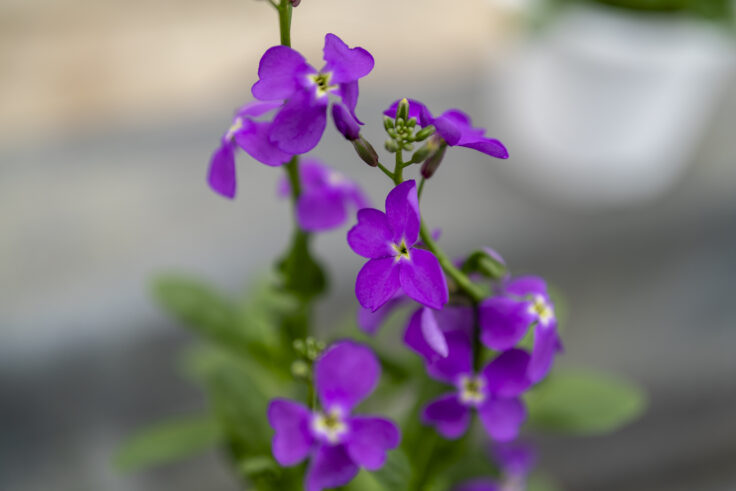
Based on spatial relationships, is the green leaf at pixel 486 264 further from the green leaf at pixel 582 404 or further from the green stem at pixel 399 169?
the green leaf at pixel 582 404

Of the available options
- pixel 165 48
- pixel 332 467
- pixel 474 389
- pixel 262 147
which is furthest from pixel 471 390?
pixel 165 48

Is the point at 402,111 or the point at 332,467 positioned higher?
the point at 402,111

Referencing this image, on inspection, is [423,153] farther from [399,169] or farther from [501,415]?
[501,415]

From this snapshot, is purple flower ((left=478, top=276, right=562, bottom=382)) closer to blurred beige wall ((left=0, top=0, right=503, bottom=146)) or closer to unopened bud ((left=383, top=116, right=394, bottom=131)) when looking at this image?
unopened bud ((left=383, top=116, right=394, bottom=131))

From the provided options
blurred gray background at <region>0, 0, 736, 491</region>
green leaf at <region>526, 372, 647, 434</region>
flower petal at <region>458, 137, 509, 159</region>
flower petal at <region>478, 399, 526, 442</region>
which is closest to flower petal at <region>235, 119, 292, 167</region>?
flower petal at <region>458, 137, 509, 159</region>

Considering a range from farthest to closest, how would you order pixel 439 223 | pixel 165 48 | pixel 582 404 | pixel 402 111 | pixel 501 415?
pixel 165 48 < pixel 439 223 < pixel 582 404 < pixel 501 415 < pixel 402 111

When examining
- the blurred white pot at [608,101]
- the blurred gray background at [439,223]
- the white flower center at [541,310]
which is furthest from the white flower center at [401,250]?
the blurred white pot at [608,101]
